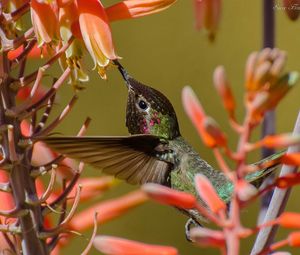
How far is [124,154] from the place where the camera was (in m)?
1.46

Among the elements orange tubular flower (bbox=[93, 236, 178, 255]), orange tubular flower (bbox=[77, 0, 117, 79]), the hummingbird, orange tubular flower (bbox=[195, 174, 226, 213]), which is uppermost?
orange tubular flower (bbox=[77, 0, 117, 79])

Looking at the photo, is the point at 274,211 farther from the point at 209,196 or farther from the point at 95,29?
the point at 95,29

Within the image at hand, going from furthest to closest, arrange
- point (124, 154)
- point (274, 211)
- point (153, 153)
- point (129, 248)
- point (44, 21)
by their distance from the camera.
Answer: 1. point (153, 153)
2. point (124, 154)
3. point (44, 21)
4. point (274, 211)
5. point (129, 248)

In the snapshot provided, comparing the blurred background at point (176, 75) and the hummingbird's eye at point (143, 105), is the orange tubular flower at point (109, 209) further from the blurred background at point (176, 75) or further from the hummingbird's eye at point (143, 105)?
the blurred background at point (176, 75)

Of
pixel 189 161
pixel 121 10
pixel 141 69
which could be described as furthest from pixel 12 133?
pixel 141 69

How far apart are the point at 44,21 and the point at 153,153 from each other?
0.47m

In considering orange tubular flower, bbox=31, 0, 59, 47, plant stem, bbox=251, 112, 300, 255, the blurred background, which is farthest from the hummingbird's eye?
the blurred background

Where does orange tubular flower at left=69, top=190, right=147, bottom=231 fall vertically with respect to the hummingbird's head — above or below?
above

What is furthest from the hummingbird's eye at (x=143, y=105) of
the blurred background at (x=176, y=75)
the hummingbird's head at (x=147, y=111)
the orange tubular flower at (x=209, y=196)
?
the blurred background at (x=176, y=75)

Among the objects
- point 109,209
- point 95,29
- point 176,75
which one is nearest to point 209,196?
point 109,209

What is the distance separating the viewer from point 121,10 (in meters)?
1.27

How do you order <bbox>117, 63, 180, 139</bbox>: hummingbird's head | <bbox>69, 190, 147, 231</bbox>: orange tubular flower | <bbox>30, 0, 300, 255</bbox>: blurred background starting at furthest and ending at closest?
1. <bbox>30, 0, 300, 255</bbox>: blurred background
2. <bbox>117, 63, 180, 139</bbox>: hummingbird's head
3. <bbox>69, 190, 147, 231</bbox>: orange tubular flower

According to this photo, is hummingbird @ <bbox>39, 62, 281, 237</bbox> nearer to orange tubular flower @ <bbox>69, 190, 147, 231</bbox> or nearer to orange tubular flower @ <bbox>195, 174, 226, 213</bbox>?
orange tubular flower @ <bbox>69, 190, 147, 231</bbox>

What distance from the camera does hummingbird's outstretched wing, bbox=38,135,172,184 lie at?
128 cm
